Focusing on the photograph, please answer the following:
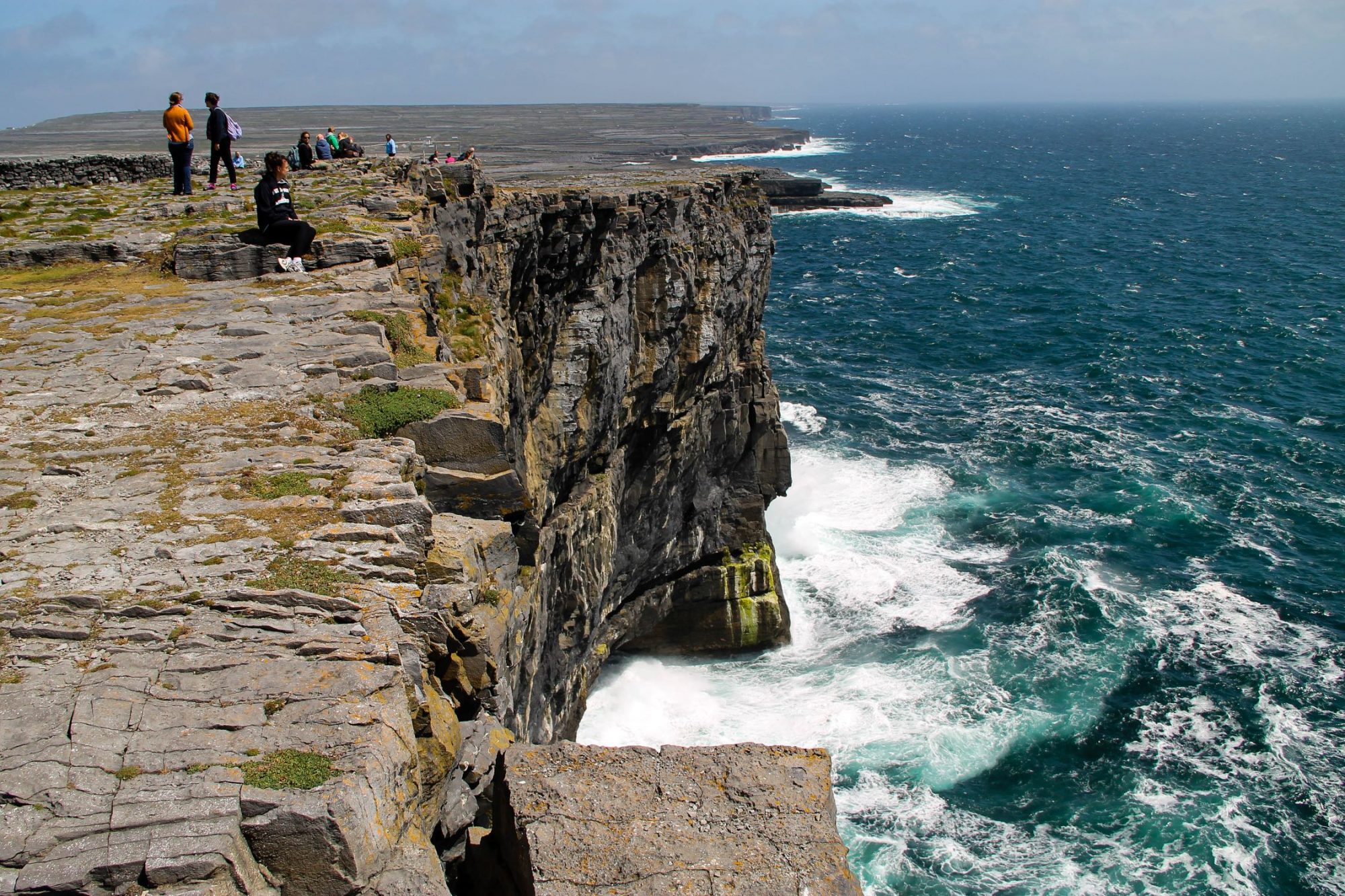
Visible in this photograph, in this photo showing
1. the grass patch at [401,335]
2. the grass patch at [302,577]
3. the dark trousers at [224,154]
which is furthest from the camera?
the dark trousers at [224,154]

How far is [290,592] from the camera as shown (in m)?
7.94

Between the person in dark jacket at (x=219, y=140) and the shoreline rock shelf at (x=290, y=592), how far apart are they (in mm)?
2400

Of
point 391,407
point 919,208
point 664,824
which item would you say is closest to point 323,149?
point 391,407

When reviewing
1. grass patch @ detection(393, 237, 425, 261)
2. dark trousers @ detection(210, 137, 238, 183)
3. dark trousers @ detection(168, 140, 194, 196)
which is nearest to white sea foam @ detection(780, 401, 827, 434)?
dark trousers @ detection(210, 137, 238, 183)

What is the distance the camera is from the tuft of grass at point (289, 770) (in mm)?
6195

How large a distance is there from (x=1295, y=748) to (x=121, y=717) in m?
30.0

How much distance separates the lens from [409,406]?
441 inches

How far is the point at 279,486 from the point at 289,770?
3.88 m

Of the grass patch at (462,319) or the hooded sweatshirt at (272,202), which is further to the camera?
the grass patch at (462,319)

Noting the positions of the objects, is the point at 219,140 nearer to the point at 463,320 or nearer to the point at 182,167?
the point at 182,167

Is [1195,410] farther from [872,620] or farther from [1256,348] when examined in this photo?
[872,620]

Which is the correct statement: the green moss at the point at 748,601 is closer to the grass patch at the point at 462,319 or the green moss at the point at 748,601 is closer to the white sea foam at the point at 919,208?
the grass patch at the point at 462,319

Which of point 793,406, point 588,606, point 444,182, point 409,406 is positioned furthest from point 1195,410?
point 409,406

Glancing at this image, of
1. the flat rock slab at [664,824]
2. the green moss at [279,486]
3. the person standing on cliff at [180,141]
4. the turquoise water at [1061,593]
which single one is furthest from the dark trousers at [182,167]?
the flat rock slab at [664,824]
